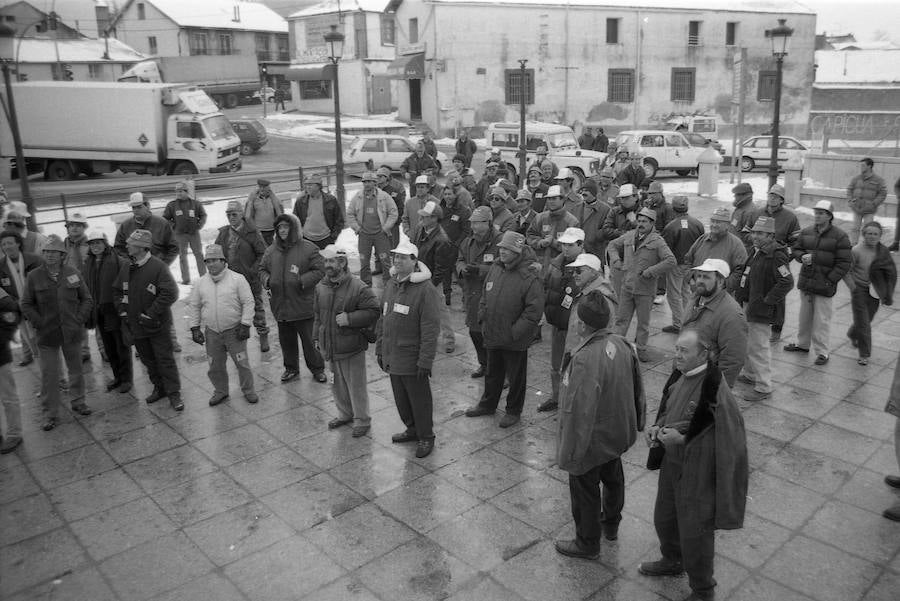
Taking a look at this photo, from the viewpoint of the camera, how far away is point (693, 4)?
40469mm

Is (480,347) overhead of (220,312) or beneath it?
beneath

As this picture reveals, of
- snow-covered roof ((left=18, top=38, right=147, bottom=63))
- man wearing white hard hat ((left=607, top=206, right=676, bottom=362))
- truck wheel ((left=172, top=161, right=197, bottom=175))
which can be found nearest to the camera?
man wearing white hard hat ((left=607, top=206, right=676, bottom=362))

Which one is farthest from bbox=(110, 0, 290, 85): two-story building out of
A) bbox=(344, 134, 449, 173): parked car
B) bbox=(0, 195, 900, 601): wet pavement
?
bbox=(0, 195, 900, 601): wet pavement

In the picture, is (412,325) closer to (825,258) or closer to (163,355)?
(163,355)

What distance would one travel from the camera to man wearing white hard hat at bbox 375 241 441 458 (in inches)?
242

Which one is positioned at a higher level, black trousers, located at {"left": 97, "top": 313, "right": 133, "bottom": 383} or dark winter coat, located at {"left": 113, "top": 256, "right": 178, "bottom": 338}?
dark winter coat, located at {"left": 113, "top": 256, "right": 178, "bottom": 338}

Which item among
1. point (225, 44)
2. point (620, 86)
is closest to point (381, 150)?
point (620, 86)

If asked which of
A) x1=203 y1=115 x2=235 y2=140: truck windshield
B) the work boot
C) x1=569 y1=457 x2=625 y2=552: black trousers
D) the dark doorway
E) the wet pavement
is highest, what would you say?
the dark doorway

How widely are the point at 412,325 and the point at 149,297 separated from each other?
2.98 m

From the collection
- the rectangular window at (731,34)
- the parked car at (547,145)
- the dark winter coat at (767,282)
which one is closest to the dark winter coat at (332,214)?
the dark winter coat at (767,282)

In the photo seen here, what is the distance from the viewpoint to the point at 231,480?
20.0 feet

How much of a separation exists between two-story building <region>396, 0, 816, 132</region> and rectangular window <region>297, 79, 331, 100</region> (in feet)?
31.0

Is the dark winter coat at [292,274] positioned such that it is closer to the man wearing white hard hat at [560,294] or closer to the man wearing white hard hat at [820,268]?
the man wearing white hard hat at [560,294]

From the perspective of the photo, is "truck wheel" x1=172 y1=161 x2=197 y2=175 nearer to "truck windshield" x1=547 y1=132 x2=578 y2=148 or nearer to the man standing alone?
"truck windshield" x1=547 y1=132 x2=578 y2=148
